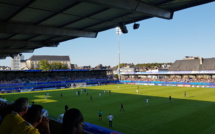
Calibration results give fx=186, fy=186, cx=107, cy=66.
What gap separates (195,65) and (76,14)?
84.0 metres

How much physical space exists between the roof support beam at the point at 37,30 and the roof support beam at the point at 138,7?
6.40 m

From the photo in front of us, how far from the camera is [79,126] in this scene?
8.57ft

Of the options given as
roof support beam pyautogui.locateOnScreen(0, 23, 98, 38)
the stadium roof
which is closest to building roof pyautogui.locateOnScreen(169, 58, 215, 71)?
roof support beam pyautogui.locateOnScreen(0, 23, 98, 38)

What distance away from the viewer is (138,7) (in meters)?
9.05

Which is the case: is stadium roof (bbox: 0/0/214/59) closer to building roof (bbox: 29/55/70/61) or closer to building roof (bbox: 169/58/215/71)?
building roof (bbox: 169/58/215/71)

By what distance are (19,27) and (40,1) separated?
4.56 meters

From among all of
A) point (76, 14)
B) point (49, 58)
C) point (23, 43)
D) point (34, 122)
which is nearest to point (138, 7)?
point (76, 14)

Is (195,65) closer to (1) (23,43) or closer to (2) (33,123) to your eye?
(1) (23,43)

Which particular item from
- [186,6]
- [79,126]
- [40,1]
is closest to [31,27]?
[40,1]

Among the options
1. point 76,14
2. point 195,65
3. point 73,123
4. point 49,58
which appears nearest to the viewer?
point 73,123

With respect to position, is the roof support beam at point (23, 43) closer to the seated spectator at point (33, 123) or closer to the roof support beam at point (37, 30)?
the roof support beam at point (37, 30)

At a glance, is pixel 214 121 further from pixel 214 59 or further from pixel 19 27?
pixel 214 59

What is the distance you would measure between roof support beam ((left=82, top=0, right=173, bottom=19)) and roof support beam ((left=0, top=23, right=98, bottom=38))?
6401 mm

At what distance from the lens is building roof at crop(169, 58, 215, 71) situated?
3103 inches
